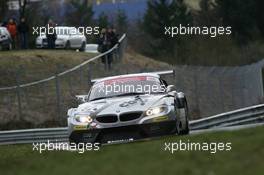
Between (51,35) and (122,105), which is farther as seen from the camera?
(51,35)

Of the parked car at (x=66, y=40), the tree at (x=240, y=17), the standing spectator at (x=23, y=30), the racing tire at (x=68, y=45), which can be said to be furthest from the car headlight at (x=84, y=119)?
the tree at (x=240, y=17)

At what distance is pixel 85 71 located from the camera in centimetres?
3238

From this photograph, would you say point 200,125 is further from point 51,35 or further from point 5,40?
point 5,40

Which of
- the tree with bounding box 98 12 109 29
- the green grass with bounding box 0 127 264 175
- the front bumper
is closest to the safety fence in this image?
the front bumper

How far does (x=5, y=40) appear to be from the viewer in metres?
41.2

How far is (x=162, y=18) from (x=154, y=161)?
76214 millimetres

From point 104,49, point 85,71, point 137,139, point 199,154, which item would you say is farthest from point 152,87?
point 104,49

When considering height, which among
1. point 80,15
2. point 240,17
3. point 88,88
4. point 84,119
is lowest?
point 80,15

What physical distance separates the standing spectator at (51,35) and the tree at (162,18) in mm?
40213

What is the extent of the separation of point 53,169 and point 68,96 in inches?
759

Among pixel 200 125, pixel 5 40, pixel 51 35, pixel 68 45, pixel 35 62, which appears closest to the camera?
pixel 200 125

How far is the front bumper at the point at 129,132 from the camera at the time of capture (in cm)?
1419

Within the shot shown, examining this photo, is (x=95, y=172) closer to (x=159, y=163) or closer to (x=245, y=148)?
(x=159, y=163)

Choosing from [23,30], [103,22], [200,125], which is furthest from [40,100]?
[103,22]
